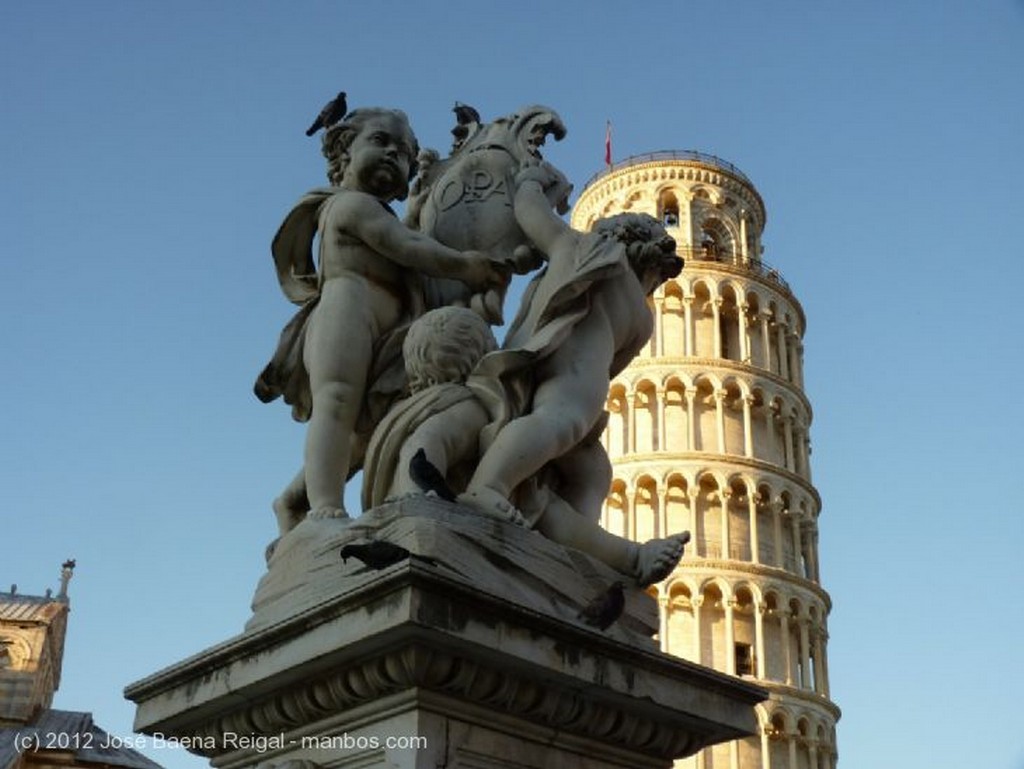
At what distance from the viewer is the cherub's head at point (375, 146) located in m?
6.03

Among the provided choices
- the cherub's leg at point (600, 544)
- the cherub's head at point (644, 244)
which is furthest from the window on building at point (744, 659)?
the cherub's leg at point (600, 544)

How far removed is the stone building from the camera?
49.3 m

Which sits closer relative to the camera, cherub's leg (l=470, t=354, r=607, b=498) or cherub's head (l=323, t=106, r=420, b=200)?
cherub's leg (l=470, t=354, r=607, b=498)

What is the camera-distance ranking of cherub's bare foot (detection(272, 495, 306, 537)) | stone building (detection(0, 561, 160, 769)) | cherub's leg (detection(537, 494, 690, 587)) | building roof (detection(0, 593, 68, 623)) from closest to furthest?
cherub's leg (detection(537, 494, 690, 587)), cherub's bare foot (detection(272, 495, 306, 537)), stone building (detection(0, 561, 160, 769)), building roof (detection(0, 593, 68, 623))

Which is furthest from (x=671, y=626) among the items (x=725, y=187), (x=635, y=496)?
(x=725, y=187)

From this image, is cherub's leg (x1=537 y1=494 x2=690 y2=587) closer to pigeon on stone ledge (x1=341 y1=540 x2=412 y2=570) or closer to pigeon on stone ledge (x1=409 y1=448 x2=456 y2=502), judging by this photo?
pigeon on stone ledge (x1=409 y1=448 x2=456 y2=502)

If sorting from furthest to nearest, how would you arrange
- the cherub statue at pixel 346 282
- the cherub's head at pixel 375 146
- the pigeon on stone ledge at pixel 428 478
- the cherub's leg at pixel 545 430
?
the cherub's head at pixel 375 146 < the cherub statue at pixel 346 282 < the cherub's leg at pixel 545 430 < the pigeon on stone ledge at pixel 428 478

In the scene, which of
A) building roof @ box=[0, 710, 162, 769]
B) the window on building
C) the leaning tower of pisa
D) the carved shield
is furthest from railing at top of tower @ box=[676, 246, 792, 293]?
the carved shield

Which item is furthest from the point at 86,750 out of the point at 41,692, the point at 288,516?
the point at 288,516

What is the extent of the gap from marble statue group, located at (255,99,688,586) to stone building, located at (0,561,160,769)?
46118mm

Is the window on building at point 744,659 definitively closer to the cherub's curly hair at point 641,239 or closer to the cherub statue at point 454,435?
the cherub's curly hair at point 641,239

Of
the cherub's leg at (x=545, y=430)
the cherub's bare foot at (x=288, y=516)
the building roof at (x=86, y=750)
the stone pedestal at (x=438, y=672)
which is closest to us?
the stone pedestal at (x=438, y=672)

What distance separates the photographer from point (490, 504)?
491 cm

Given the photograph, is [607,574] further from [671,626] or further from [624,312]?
[671,626]
